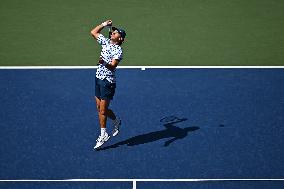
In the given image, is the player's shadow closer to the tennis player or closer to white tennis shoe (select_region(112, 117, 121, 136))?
white tennis shoe (select_region(112, 117, 121, 136))

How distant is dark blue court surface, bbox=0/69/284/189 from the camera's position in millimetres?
10492

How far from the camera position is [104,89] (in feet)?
35.7

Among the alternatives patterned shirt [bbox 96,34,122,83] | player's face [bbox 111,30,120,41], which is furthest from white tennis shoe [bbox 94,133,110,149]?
player's face [bbox 111,30,120,41]

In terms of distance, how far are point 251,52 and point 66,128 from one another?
22.9 ft

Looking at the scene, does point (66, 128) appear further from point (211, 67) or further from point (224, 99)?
point (211, 67)

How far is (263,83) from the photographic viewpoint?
14344 mm

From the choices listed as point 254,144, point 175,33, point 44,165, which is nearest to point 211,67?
point 175,33

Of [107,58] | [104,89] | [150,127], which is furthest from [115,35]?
[150,127]

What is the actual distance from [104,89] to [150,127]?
1868 mm

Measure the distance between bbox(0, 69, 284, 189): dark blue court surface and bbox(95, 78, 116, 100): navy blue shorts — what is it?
119 centimetres

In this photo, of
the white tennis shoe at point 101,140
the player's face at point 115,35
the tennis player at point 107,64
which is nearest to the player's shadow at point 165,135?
the white tennis shoe at point 101,140

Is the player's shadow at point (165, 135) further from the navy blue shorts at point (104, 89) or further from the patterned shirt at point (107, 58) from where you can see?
the patterned shirt at point (107, 58)

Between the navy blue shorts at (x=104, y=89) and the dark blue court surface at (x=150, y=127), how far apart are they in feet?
3.91

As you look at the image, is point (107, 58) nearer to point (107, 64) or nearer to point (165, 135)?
point (107, 64)
